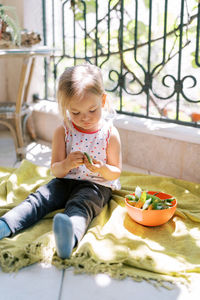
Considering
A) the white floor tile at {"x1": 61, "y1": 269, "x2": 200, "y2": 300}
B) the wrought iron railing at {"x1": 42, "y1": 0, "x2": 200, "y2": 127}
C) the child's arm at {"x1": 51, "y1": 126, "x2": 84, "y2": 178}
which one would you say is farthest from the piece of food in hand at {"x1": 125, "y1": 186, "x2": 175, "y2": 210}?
the wrought iron railing at {"x1": 42, "y1": 0, "x2": 200, "y2": 127}

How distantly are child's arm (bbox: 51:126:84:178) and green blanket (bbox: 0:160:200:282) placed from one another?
0.23m

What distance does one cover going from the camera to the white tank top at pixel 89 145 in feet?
6.00

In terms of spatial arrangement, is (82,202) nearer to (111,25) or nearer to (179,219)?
(179,219)

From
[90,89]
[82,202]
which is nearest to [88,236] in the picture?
[82,202]

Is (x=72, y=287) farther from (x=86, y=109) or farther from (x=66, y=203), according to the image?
(x=86, y=109)

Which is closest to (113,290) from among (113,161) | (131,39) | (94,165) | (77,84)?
(94,165)

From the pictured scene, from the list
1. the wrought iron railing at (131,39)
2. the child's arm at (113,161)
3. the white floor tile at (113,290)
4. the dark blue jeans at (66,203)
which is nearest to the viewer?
the white floor tile at (113,290)

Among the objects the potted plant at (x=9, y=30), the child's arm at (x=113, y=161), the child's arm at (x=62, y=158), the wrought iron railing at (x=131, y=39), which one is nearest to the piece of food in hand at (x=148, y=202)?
the child's arm at (x=113, y=161)

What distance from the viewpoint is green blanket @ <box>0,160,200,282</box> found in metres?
1.39

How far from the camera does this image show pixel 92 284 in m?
1.32

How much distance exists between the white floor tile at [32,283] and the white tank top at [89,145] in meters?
0.55

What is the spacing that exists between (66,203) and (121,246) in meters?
0.37

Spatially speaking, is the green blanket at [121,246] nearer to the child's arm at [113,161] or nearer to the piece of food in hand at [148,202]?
the piece of food in hand at [148,202]

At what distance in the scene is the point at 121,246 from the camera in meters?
1.52
